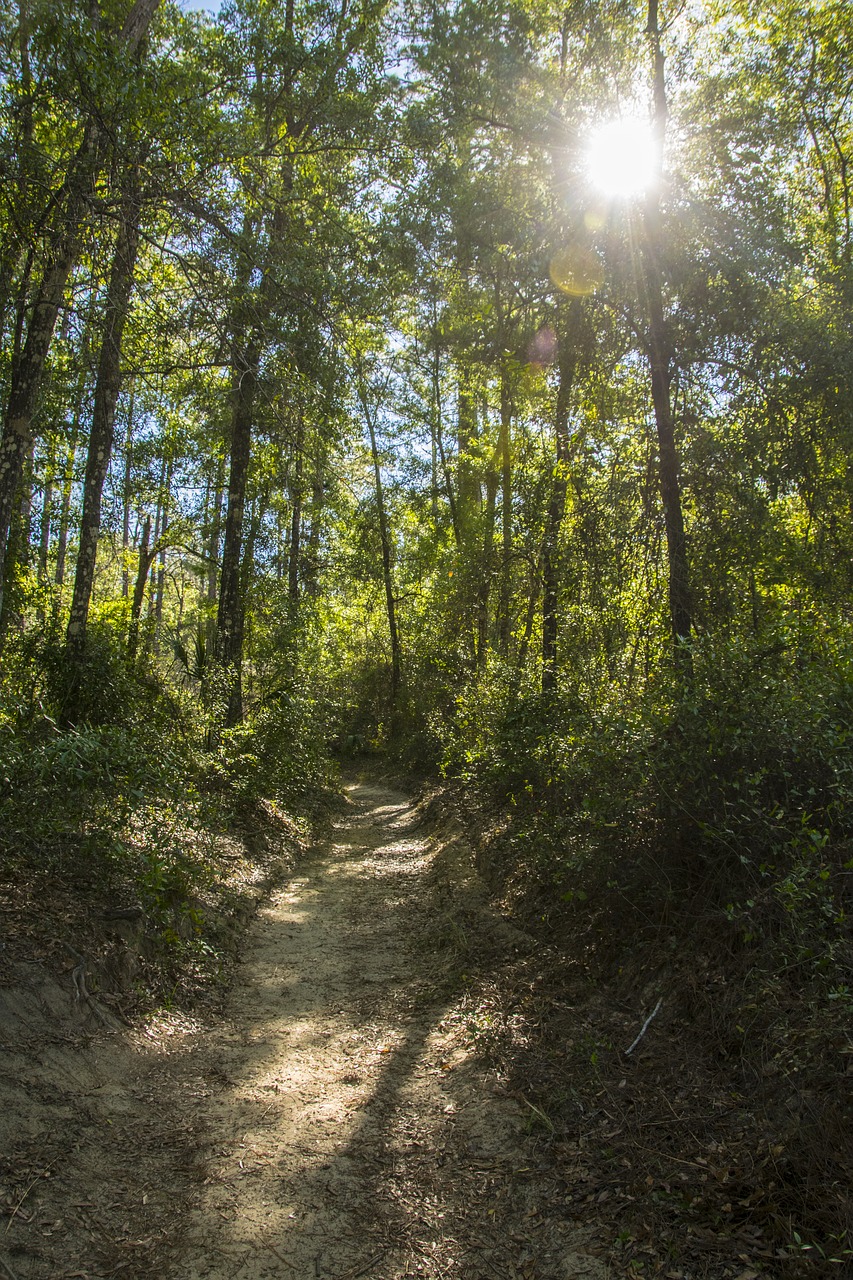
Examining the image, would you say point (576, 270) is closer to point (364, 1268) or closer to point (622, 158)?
point (622, 158)

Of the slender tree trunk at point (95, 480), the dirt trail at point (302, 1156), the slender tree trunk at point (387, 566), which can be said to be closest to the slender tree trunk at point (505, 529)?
the slender tree trunk at point (387, 566)

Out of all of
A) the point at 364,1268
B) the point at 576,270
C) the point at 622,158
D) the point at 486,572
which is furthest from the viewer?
the point at 486,572

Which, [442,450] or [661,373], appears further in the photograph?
[442,450]

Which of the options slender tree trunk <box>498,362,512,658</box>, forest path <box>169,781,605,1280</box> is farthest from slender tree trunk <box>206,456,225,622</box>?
forest path <box>169,781,605,1280</box>

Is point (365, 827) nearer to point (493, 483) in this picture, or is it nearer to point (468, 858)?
point (468, 858)

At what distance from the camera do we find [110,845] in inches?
227

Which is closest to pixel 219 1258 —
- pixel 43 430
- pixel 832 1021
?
pixel 832 1021

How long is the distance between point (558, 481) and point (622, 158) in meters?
4.02

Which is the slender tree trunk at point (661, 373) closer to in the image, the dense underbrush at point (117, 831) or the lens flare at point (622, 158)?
the lens flare at point (622, 158)

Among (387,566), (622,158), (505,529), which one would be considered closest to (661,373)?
(622,158)

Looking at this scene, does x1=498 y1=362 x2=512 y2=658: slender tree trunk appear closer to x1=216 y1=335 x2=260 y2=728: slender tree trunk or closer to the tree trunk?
x1=216 y1=335 x2=260 y2=728: slender tree trunk

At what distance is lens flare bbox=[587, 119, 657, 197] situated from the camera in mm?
8555

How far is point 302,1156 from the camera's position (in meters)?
3.80

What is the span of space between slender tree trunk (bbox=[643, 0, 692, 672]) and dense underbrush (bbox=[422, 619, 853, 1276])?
169 cm
